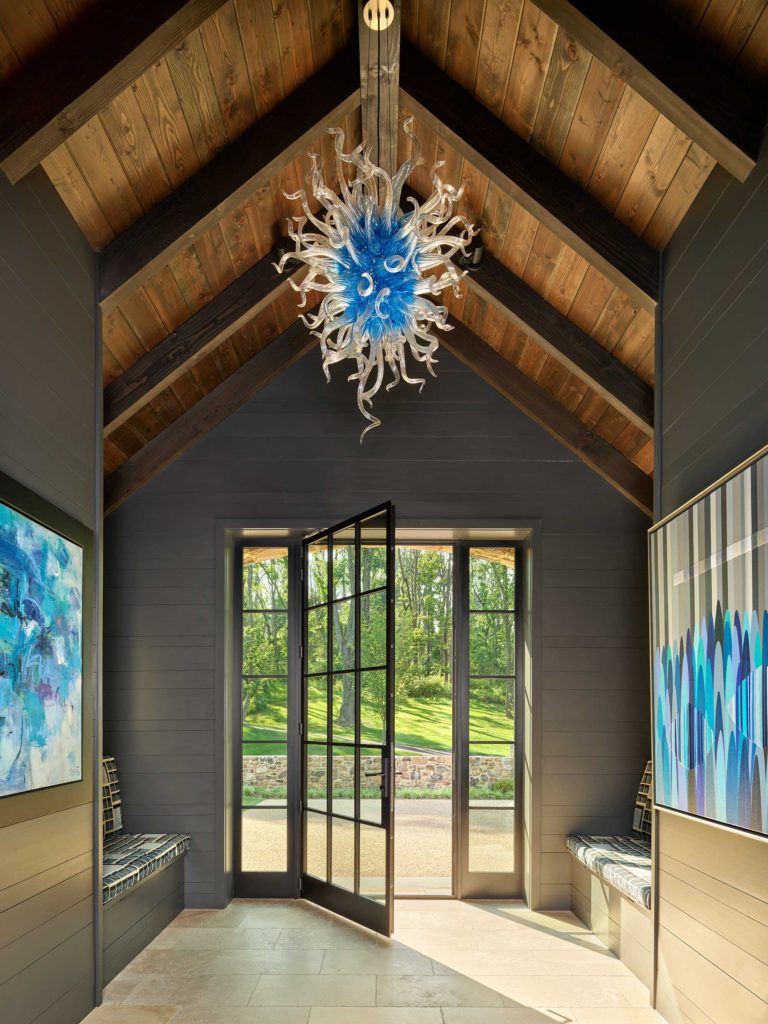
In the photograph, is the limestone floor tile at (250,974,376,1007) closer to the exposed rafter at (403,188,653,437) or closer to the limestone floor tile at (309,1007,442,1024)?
the limestone floor tile at (309,1007,442,1024)

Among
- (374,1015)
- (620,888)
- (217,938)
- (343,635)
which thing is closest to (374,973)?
(374,1015)

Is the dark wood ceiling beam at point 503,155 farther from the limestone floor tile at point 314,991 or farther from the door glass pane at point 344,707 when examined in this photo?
the limestone floor tile at point 314,991

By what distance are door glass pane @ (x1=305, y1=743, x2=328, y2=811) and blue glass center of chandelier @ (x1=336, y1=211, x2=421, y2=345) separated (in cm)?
334

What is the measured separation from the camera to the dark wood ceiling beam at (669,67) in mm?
2965

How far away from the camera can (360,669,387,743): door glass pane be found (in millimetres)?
5504

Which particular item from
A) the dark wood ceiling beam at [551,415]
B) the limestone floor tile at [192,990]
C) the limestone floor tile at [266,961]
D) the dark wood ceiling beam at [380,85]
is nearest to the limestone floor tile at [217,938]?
the limestone floor tile at [266,961]

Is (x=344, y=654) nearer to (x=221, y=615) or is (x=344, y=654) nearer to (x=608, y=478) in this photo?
(x=221, y=615)

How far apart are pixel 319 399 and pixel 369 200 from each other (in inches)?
121

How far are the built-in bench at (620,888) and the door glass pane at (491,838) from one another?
481 mm

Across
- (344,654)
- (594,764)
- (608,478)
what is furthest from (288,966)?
(608,478)

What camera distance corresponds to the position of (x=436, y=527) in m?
6.02

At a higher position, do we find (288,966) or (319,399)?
(319,399)

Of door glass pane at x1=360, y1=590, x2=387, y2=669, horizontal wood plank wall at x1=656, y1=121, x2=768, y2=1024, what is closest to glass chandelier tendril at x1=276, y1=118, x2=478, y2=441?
horizontal wood plank wall at x1=656, y1=121, x2=768, y2=1024

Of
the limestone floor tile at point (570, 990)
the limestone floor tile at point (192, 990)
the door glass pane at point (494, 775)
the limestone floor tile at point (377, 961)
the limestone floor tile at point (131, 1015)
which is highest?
the door glass pane at point (494, 775)
